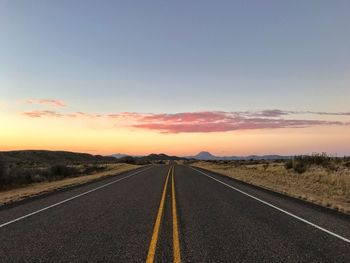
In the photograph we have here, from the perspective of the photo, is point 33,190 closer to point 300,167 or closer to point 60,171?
point 300,167

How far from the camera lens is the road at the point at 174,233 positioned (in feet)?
23.2

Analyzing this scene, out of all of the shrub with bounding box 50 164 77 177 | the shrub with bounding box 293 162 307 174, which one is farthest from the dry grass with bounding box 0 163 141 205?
the shrub with bounding box 293 162 307 174

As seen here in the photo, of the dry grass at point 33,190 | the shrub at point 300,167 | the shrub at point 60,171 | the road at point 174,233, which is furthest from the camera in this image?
the shrub at point 60,171

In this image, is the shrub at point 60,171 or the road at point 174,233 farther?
the shrub at point 60,171

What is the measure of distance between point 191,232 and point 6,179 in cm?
2916

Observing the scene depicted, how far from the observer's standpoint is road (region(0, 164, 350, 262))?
7070mm

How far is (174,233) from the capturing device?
8.98m

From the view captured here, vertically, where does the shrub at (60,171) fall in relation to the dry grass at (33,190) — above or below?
above

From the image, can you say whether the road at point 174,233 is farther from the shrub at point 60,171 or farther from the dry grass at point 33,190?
the shrub at point 60,171

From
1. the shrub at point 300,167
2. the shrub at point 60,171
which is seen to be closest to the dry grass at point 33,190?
the shrub at point 60,171

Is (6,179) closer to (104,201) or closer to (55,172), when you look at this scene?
(55,172)

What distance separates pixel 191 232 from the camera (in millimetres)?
9148

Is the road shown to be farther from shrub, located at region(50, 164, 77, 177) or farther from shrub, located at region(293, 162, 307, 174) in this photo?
shrub, located at region(50, 164, 77, 177)

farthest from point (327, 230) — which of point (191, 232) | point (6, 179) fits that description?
point (6, 179)
